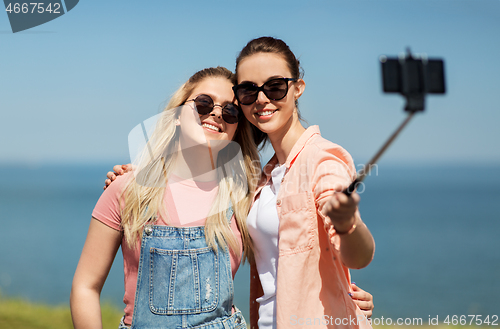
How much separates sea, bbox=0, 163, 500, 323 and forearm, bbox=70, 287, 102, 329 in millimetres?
1983

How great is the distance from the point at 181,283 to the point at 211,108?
135 cm

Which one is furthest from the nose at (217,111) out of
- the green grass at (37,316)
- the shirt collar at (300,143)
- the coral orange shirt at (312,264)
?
the green grass at (37,316)

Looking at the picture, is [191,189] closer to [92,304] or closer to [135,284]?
[135,284]

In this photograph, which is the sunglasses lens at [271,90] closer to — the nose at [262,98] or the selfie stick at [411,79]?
the nose at [262,98]

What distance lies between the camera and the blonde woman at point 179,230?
255cm

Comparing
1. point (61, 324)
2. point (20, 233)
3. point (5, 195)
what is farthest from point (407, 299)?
point (5, 195)

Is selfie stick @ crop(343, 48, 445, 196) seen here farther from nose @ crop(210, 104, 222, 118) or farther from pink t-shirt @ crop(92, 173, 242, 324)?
nose @ crop(210, 104, 222, 118)

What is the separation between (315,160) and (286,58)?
3.17 ft

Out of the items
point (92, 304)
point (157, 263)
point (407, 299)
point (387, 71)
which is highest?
point (387, 71)

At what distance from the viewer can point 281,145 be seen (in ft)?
9.48

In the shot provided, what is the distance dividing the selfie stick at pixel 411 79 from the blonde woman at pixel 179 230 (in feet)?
5.49

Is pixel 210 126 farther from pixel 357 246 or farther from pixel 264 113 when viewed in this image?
pixel 357 246

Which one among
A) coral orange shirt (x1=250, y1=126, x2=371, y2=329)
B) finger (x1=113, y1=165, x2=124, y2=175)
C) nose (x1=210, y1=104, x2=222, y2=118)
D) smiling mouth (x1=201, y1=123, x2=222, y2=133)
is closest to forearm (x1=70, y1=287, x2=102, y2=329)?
finger (x1=113, y1=165, x2=124, y2=175)

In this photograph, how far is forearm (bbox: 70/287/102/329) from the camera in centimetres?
254
